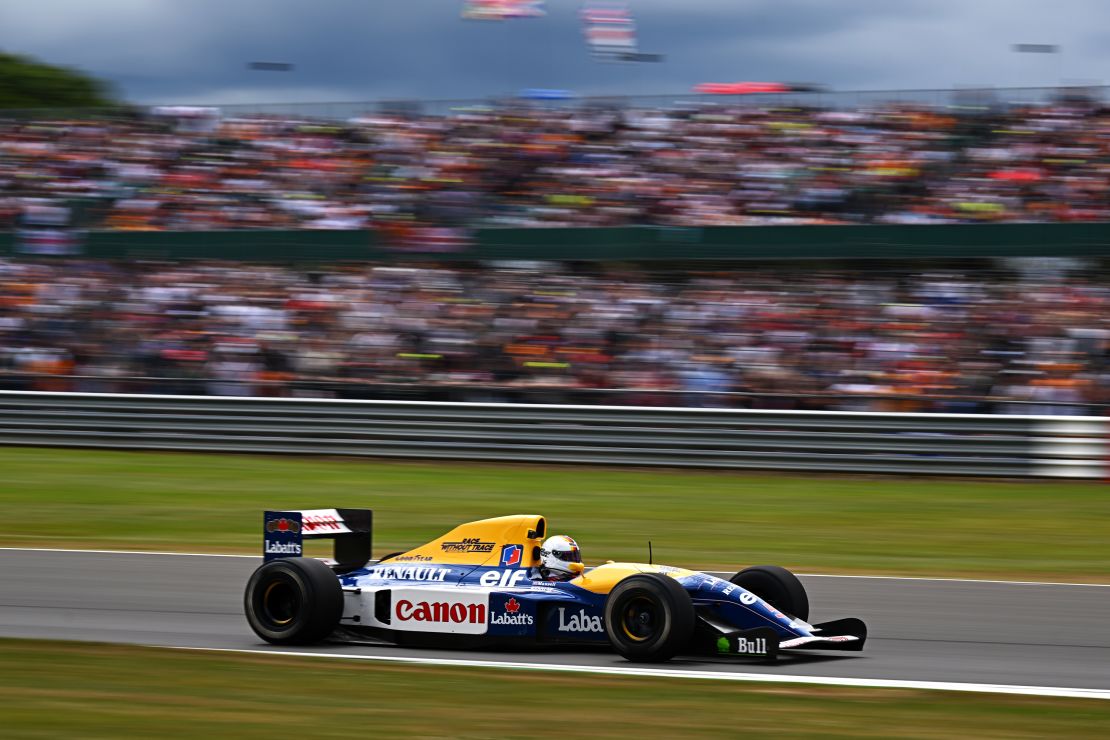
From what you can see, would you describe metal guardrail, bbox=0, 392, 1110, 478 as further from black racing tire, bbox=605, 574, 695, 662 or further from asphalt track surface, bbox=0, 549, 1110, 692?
black racing tire, bbox=605, 574, 695, 662

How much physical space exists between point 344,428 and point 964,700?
40.6 ft

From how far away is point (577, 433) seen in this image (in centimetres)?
1703

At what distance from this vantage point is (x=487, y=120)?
2225cm

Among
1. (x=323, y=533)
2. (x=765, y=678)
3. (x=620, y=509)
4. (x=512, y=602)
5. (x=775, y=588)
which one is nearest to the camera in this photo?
(x=765, y=678)

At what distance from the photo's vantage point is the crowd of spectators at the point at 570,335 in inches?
647

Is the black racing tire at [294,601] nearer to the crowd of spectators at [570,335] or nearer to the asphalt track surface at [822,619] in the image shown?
the asphalt track surface at [822,619]

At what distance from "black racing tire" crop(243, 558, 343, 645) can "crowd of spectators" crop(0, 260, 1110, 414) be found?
963cm

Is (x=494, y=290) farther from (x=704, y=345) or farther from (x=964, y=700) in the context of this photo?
(x=964, y=700)

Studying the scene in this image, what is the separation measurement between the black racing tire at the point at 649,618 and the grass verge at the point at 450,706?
30 centimetres

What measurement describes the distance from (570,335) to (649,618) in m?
11.2

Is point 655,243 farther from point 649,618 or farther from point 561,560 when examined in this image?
point 649,618

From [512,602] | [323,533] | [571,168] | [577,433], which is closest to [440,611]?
[512,602]

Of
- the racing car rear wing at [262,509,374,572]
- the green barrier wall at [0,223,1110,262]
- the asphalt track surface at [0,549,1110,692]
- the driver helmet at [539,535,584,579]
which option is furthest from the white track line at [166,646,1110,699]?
the green barrier wall at [0,223,1110,262]

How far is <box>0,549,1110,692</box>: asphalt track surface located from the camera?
7.24 meters
